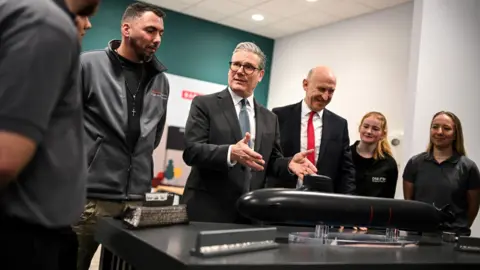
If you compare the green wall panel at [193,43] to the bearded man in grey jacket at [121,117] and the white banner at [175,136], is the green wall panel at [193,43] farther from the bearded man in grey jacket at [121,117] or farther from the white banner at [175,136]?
the bearded man in grey jacket at [121,117]

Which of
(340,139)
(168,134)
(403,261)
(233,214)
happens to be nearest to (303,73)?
(168,134)

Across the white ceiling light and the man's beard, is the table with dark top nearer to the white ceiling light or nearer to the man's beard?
the man's beard

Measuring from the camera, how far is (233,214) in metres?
1.78

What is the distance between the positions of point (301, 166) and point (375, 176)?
1.36m

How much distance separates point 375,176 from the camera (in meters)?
2.94

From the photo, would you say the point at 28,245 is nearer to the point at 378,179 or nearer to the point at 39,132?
the point at 39,132

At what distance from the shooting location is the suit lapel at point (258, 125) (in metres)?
1.92

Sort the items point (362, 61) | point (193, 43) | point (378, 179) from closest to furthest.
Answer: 1. point (378, 179)
2. point (362, 61)
3. point (193, 43)

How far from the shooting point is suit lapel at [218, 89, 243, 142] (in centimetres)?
188

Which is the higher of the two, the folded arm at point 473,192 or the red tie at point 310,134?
the red tie at point 310,134

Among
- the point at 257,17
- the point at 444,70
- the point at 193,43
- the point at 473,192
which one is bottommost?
the point at 473,192

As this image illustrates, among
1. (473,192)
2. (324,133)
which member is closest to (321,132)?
(324,133)

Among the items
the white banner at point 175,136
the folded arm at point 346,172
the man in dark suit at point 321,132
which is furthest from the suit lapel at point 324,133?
the white banner at point 175,136

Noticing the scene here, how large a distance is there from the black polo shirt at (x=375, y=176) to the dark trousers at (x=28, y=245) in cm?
228
